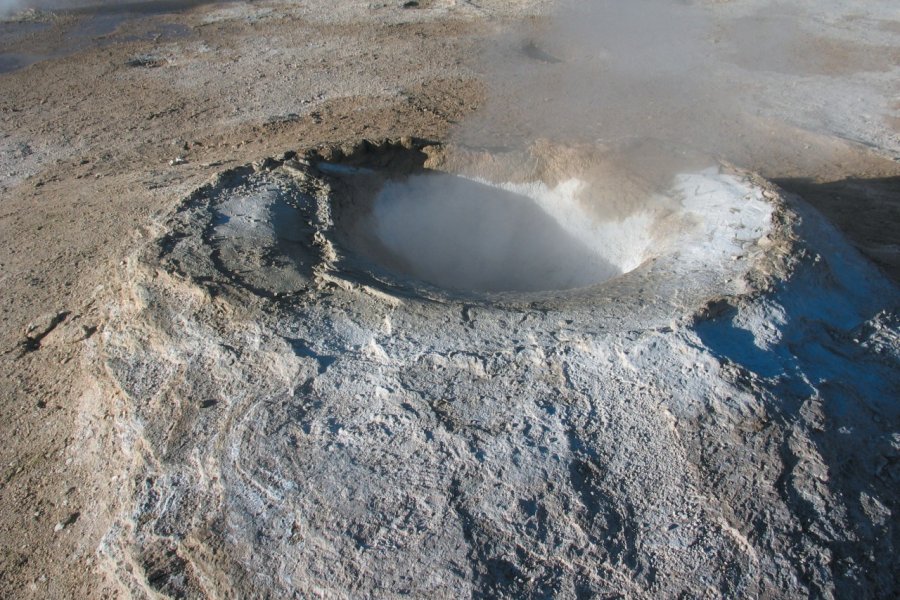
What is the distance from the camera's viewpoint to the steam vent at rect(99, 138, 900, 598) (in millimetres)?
2146

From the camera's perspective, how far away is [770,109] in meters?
7.02

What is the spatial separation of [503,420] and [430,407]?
26cm

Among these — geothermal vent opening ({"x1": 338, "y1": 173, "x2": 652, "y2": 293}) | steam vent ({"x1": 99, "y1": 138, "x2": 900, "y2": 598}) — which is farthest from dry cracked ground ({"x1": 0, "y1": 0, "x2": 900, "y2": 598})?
geothermal vent opening ({"x1": 338, "y1": 173, "x2": 652, "y2": 293})

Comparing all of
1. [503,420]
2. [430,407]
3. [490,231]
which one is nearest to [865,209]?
[490,231]

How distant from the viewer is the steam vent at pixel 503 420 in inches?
84.5

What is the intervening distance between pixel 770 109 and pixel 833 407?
5.30 metres

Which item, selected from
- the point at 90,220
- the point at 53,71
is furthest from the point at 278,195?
the point at 53,71

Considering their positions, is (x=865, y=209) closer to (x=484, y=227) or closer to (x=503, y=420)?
(x=484, y=227)

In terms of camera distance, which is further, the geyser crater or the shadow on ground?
the shadow on ground

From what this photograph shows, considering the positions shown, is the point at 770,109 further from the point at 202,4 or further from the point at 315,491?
the point at 202,4

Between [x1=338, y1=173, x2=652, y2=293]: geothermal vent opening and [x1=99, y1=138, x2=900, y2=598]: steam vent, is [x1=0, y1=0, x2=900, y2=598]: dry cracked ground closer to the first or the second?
[x1=99, y1=138, x2=900, y2=598]: steam vent

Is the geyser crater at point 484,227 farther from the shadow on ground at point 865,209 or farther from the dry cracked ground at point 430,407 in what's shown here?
the shadow on ground at point 865,209

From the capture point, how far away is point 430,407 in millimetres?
2498

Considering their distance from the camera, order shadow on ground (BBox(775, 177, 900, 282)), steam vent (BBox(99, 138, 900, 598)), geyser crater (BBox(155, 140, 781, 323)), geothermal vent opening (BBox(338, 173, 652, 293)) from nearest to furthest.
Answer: steam vent (BBox(99, 138, 900, 598)) < geyser crater (BBox(155, 140, 781, 323)) < geothermal vent opening (BBox(338, 173, 652, 293)) < shadow on ground (BBox(775, 177, 900, 282))
